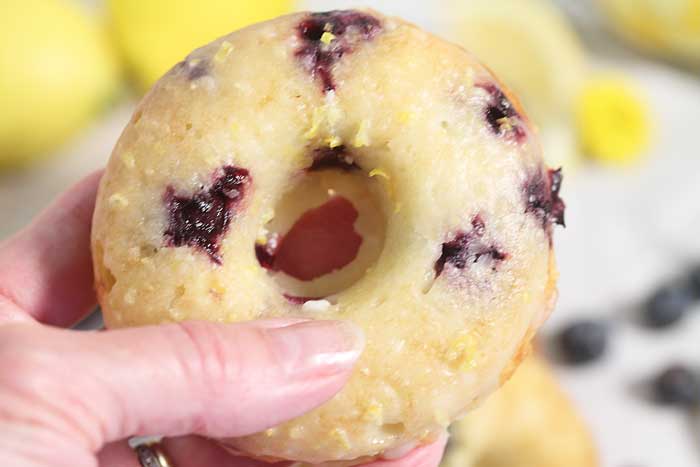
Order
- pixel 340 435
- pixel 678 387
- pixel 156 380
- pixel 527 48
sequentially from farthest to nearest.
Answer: pixel 527 48 → pixel 678 387 → pixel 340 435 → pixel 156 380

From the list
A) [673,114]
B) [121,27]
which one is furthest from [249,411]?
[673,114]

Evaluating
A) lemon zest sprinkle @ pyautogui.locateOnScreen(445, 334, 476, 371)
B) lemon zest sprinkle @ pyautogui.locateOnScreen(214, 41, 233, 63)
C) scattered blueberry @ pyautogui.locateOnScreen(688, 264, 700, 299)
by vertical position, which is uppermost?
lemon zest sprinkle @ pyautogui.locateOnScreen(214, 41, 233, 63)

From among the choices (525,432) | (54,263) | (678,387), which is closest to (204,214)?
(54,263)

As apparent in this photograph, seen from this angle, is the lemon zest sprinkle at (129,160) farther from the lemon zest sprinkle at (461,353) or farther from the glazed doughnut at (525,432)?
the glazed doughnut at (525,432)

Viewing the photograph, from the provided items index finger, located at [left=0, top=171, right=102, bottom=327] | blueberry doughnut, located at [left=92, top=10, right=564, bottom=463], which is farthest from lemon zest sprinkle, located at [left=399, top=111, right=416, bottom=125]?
index finger, located at [left=0, top=171, right=102, bottom=327]

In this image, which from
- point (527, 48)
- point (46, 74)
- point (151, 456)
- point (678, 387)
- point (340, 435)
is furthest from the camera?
point (527, 48)

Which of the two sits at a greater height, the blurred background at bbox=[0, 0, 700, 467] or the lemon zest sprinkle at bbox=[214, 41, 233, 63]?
the lemon zest sprinkle at bbox=[214, 41, 233, 63]

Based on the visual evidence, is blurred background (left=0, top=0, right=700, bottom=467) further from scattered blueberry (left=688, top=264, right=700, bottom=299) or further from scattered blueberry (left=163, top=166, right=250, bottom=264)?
scattered blueberry (left=163, top=166, right=250, bottom=264)

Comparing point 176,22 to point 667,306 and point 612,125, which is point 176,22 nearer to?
point 612,125
